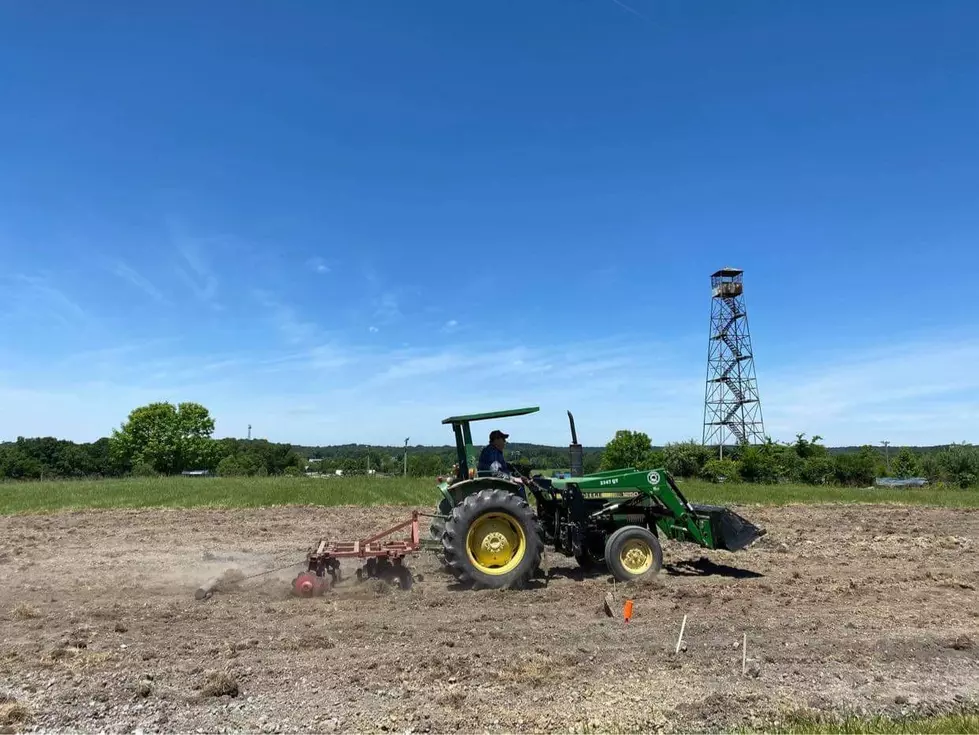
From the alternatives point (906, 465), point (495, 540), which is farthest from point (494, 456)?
point (906, 465)

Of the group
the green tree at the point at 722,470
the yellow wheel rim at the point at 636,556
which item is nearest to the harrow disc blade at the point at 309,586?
the yellow wheel rim at the point at 636,556

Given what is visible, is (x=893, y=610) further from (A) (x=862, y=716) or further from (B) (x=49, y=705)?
(B) (x=49, y=705)

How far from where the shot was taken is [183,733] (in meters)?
4.50

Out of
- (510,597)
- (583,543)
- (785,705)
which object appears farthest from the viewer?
(583,543)

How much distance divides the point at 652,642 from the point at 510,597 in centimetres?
227

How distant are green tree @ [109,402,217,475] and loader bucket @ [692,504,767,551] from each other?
9029 cm

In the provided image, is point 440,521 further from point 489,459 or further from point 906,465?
point 906,465

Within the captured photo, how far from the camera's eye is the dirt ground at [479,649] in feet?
15.6

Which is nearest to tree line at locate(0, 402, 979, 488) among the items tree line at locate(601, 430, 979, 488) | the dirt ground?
tree line at locate(601, 430, 979, 488)

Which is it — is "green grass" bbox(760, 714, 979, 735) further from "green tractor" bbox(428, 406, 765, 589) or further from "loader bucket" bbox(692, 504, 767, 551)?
"loader bucket" bbox(692, 504, 767, 551)

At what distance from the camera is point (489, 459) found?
31.3 feet

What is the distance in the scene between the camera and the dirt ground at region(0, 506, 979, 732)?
15.6ft

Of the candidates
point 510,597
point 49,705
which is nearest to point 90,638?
point 49,705

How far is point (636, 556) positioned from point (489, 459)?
2358 millimetres
